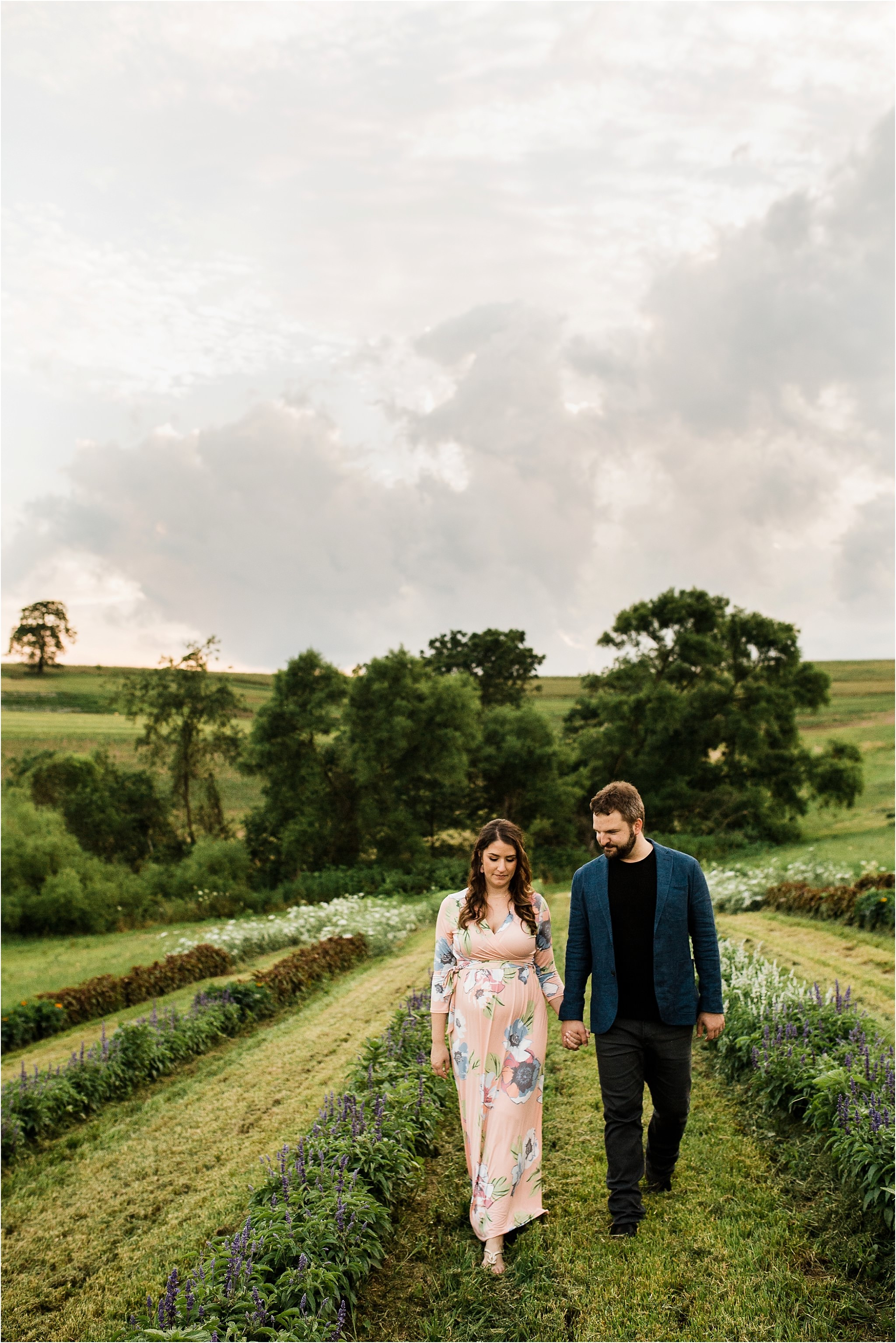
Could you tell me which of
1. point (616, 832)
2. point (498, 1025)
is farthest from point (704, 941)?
point (498, 1025)

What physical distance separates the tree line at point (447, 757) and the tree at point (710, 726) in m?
0.07

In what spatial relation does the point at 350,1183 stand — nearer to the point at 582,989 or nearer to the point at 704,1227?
the point at 582,989

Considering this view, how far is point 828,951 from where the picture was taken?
11156 millimetres

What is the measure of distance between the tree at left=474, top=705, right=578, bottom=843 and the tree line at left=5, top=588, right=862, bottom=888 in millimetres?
69

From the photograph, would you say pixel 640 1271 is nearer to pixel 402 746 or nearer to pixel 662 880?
pixel 662 880

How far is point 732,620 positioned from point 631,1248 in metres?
33.3

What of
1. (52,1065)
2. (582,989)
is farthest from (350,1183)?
(52,1065)

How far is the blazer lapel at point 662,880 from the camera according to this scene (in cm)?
436

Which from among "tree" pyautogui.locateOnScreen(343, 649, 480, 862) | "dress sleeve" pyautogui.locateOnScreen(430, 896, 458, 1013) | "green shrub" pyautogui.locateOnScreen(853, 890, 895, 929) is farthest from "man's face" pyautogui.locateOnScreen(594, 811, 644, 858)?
"tree" pyautogui.locateOnScreen(343, 649, 480, 862)

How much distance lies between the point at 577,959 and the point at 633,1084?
26.9 inches

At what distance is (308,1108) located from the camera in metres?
6.96

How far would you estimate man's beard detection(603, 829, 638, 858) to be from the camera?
4.34 metres

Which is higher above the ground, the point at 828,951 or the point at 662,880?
the point at 662,880

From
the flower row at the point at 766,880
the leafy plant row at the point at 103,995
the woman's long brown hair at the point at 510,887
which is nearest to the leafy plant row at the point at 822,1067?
the woman's long brown hair at the point at 510,887
